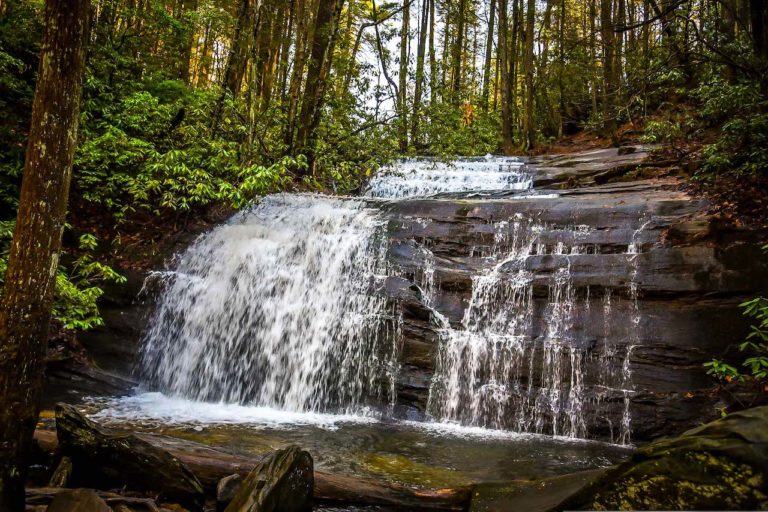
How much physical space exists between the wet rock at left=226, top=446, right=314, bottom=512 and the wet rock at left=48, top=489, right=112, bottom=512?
79cm

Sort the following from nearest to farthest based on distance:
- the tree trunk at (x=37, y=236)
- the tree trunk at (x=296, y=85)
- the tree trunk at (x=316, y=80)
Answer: the tree trunk at (x=37, y=236) → the tree trunk at (x=316, y=80) → the tree trunk at (x=296, y=85)

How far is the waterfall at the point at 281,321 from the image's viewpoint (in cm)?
767

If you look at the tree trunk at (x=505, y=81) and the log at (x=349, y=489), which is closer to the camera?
the log at (x=349, y=489)

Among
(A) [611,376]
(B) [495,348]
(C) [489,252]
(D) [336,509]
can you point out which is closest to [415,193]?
(C) [489,252]

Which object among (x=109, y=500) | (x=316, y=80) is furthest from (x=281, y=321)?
(x=316, y=80)

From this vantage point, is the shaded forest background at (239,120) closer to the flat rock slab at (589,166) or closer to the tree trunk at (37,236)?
the flat rock slab at (589,166)

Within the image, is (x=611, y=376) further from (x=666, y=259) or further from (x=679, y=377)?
(x=666, y=259)

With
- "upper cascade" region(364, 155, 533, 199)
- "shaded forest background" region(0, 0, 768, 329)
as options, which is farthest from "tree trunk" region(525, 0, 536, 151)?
"upper cascade" region(364, 155, 533, 199)

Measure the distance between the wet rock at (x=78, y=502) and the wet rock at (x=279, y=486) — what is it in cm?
79

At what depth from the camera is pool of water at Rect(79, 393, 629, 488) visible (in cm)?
497

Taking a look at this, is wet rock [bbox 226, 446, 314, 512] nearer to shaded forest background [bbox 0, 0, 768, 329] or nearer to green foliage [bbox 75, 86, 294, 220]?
shaded forest background [bbox 0, 0, 768, 329]

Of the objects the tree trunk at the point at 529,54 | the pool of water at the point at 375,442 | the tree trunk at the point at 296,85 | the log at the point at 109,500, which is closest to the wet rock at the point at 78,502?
the log at the point at 109,500

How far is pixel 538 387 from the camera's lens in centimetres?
692

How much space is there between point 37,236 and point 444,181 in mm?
11785
